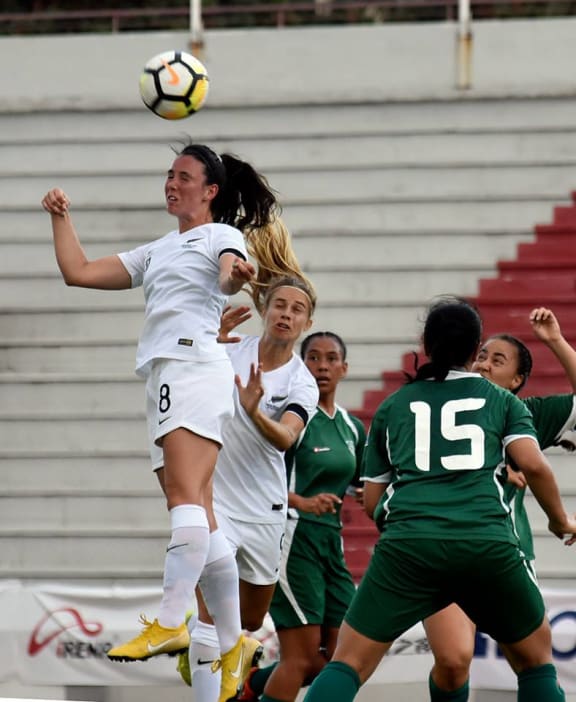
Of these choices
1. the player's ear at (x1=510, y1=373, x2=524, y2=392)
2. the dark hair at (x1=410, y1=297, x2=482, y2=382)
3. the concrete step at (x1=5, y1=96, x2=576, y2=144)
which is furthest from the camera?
the concrete step at (x1=5, y1=96, x2=576, y2=144)

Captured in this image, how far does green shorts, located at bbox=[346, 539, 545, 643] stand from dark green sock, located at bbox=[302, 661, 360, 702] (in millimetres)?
151

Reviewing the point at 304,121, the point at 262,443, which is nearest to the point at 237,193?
the point at 262,443

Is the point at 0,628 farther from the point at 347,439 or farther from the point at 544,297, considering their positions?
the point at 544,297

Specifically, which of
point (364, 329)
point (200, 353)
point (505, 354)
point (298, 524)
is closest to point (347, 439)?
point (298, 524)

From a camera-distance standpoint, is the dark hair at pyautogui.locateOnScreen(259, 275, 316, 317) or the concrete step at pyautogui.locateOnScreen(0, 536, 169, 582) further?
the concrete step at pyautogui.locateOnScreen(0, 536, 169, 582)

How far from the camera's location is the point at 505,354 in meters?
6.18

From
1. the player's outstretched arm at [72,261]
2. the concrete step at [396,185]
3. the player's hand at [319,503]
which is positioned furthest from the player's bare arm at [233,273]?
the concrete step at [396,185]

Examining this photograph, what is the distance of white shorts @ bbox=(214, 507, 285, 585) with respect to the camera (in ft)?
20.2

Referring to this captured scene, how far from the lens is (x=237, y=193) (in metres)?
6.08

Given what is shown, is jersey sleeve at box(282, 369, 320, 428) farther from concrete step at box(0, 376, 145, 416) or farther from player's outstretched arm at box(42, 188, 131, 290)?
concrete step at box(0, 376, 145, 416)

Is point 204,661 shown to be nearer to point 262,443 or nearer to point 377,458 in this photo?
point 262,443

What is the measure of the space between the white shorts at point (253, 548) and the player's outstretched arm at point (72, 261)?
3.73ft

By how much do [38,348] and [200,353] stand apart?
20.2 ft

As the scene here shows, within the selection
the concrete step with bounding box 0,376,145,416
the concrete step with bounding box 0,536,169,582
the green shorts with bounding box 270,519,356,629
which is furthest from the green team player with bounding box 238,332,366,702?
the concrete step with bounding box 0,376,145,416
